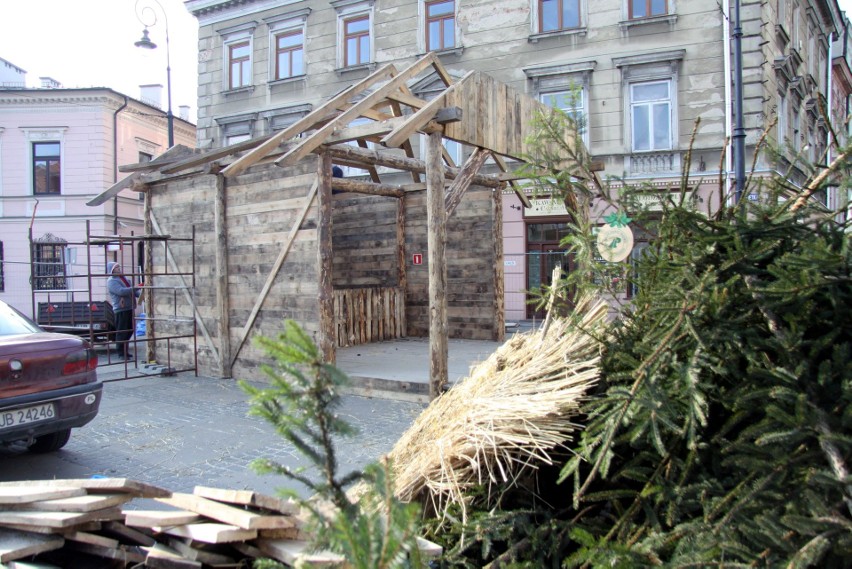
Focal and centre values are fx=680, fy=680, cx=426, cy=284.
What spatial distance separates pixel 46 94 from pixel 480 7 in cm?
1809

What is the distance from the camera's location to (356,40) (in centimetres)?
2081

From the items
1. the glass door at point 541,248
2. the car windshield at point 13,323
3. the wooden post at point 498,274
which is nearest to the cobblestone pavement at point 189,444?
the car windshield at point 13,323

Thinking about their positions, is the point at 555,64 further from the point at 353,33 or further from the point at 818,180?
the point at 818,180

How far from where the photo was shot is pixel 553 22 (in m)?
18.2

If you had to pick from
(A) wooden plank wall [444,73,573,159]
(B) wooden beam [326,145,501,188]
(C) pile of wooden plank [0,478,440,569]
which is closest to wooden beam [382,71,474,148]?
(A) wooden plank wall [444,73,573,159]

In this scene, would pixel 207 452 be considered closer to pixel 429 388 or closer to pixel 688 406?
pixel 429 388

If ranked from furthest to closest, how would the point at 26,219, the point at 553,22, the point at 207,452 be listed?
1. the point at 26,219
2. the point at 553,22
3. the point at 207,452

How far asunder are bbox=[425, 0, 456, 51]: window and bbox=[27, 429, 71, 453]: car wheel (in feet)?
52.5

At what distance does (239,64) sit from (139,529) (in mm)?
22311

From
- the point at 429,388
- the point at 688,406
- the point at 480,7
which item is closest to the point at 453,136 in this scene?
the point at 429,388

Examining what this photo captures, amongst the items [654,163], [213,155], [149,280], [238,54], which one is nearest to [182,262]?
[149,280]

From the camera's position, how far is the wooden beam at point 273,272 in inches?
342

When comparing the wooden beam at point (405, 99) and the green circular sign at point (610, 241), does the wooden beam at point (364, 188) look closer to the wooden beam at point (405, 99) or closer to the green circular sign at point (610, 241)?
the wooden beam at point (405, 99)

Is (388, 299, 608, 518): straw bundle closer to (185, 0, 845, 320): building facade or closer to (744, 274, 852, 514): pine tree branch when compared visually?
(744, 274, 852, 514): pine tree branch
